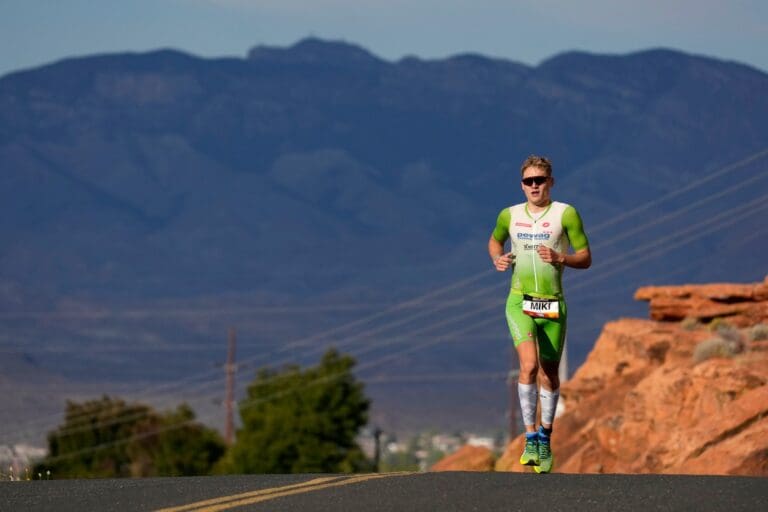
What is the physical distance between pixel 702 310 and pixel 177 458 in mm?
76276

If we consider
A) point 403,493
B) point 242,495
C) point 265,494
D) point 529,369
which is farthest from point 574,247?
point 242,495

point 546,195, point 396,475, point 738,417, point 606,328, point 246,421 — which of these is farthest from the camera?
point 246,421

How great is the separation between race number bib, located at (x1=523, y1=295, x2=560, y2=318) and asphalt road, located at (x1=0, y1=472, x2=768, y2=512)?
153cm

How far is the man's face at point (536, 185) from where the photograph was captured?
52.7 ft

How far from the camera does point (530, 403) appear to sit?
54.7 feet

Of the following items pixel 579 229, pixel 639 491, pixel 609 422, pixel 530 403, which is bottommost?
pixel 639 491

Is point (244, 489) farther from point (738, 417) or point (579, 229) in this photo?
point (738, 417)

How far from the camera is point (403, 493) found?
13.6 m

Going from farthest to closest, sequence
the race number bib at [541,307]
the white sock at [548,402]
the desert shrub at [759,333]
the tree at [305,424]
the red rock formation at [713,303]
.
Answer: the tree at [305,424] → the red rock formation at [713,303] → the desert shrub at [759,333] → the white sock at [548,402] → the race number bib at [541,307]

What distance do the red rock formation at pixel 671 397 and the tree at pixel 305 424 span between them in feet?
212

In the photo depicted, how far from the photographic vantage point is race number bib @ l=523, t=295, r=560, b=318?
635 inches

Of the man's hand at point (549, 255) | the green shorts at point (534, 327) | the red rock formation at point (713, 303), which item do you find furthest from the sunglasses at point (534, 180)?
the red rock formation at point (713, 303)

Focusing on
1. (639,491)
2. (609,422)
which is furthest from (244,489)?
(609,422)

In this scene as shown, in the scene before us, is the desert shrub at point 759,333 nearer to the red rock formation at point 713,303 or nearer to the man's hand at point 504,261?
the red rock formation at point 713,303
